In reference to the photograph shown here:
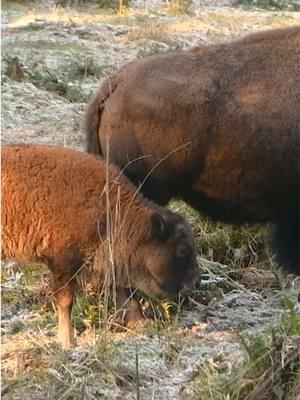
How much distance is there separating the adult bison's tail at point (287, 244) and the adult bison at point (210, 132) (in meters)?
0.21

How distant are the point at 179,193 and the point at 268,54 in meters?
1.02

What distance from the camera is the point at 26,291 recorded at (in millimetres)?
6922

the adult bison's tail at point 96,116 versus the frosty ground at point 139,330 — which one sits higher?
the adult bison's tail at point 96,116

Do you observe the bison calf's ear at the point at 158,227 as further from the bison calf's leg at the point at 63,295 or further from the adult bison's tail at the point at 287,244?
the adult bison's tail at the point at 287,244

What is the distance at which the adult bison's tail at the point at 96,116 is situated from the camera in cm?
695

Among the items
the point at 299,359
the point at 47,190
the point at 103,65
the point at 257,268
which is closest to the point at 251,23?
the point at 103,65

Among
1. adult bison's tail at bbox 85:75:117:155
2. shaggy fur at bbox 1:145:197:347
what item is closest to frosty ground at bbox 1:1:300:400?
shaggy fur at bbox 1:145:197:347

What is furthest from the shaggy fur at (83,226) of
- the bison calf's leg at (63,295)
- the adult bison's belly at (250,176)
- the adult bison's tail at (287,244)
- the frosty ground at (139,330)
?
the adult bison's tail at (287,244)

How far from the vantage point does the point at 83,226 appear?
6238 mm

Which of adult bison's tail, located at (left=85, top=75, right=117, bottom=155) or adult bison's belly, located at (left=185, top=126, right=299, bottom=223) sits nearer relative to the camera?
adult bison's belly, located at (left=185, top=126, right=299, bottom=223)

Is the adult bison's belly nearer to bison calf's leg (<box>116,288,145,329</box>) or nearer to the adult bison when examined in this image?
the adult bison

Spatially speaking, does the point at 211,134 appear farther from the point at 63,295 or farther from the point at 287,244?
the point at 63,295

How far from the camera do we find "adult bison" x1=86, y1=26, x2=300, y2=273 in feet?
22.2

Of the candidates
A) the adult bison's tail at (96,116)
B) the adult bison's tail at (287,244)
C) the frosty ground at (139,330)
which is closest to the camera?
the frosty ground at (139,330)
